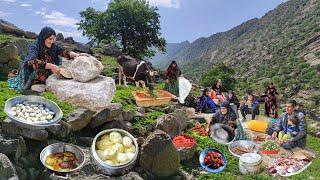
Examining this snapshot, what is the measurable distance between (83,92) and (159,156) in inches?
125

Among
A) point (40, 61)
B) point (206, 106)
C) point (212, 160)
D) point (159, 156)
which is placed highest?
point (40, 61)

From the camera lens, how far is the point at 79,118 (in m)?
Result: 13.4

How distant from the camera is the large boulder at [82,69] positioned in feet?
48.1

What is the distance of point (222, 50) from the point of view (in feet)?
492

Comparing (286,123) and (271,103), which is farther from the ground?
(286,123)

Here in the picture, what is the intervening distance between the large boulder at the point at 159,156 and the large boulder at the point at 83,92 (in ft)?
7.69

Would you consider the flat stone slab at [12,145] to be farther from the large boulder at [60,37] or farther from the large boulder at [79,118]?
the large boulder at [60,37]

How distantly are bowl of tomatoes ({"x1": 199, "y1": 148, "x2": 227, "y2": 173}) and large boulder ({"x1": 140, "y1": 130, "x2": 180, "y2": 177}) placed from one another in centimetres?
144

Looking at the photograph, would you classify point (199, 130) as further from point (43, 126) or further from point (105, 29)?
point (105, 29)

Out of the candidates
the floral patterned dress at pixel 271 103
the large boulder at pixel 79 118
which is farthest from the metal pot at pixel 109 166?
the floral patterned dress at pixel 271 103

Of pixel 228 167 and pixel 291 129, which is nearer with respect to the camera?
pixel 228 167

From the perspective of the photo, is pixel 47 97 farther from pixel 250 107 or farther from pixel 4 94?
pixel 250 107

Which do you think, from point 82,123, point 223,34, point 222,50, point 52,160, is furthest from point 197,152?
point 223,34

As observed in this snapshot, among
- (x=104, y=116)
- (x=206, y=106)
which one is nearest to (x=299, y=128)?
(x=206, y=106)
